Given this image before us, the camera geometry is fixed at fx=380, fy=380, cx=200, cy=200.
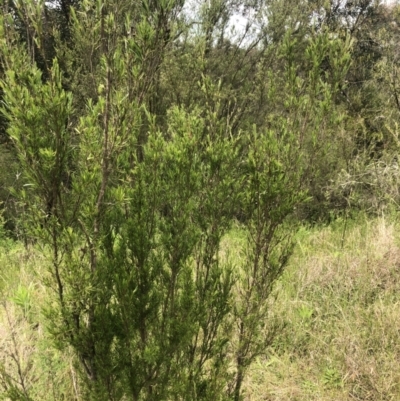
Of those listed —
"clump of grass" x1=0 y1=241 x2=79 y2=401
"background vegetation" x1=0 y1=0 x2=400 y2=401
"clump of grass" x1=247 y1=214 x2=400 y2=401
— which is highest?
"background vegetation" x1=0 y1=0 x2=400 y2=401

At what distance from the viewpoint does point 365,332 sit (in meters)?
3.43

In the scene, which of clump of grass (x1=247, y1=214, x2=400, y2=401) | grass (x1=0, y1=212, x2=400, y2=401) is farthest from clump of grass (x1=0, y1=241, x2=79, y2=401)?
clump of grass (x1=247, y1=214, x2=400, y2=401)

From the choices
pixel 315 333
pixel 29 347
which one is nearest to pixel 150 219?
pixel 29 347

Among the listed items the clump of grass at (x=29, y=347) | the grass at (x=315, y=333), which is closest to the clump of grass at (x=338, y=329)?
the grass at (x=315, y=333)

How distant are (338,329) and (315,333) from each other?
0.22 meters

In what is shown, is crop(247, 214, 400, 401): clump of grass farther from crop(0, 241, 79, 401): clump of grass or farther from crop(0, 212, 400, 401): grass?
crop(0, 241, 79, 401): clump of grass

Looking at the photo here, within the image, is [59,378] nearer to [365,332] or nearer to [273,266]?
[273,266]

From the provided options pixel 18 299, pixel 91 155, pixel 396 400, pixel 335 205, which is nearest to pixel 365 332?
pixel 396 400

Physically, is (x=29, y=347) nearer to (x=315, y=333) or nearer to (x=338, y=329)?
(x=315, y=333)

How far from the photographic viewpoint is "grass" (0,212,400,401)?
2979mm

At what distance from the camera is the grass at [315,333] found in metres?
2.98

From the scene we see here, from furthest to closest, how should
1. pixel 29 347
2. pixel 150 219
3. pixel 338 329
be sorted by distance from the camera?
pixel 338 329
pixel 29 347
pixel 150 219

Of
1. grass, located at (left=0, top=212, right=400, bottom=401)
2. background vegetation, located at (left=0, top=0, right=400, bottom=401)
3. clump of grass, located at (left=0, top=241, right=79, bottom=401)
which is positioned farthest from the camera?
grass, located at (left=0, top=212, right=400, bottom=401)

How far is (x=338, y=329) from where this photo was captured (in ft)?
11.5
